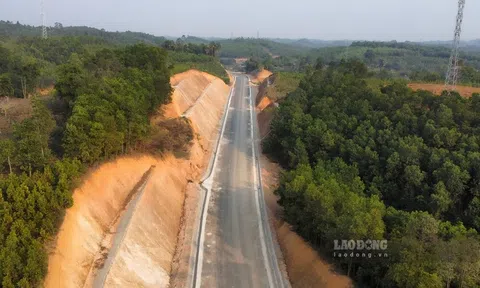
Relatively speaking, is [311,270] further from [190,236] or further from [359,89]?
[359,89]

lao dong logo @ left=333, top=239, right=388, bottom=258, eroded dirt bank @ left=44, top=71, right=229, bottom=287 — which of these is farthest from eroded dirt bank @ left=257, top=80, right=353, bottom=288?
eroded dirt bank @ left=44, top=71, right=229, bottom=287

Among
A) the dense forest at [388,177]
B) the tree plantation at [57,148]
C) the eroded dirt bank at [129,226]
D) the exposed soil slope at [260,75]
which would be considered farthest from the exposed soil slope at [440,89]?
the exposed soil slope at [260,75]

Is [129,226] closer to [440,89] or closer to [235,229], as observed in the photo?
[235,229]

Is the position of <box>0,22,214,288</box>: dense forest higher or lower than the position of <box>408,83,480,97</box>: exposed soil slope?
lower

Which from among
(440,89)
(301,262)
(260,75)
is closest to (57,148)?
(301,262)

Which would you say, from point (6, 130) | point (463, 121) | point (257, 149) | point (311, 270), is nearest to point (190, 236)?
Answer: point (311, 270)

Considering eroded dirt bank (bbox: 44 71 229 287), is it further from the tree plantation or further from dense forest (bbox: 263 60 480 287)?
dense forest (bbox: 263 60 480 287)
